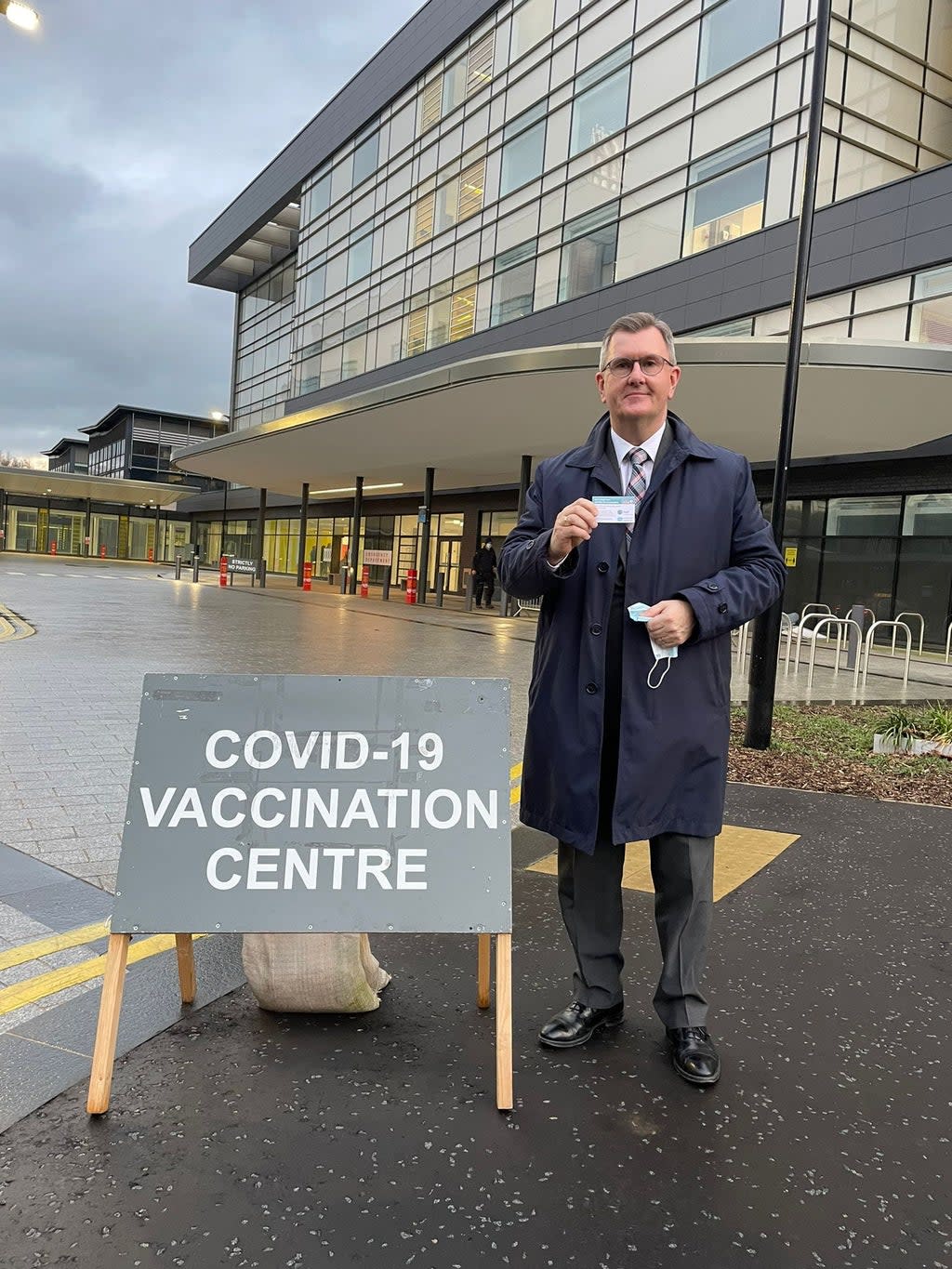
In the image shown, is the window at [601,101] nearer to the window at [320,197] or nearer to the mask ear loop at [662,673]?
the window at [320,197]

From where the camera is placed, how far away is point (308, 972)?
2660 millimetres

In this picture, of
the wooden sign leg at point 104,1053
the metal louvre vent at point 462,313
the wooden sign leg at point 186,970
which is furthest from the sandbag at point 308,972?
the metal louvre vent at point 462,313

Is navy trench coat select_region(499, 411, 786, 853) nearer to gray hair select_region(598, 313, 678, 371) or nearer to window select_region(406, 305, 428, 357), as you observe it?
gray hair select_region(598, 313, 678, 371)

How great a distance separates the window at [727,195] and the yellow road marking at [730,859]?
58.1 feet

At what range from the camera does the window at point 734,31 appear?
1844 centimetres

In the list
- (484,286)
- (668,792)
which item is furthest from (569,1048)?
(484,286)

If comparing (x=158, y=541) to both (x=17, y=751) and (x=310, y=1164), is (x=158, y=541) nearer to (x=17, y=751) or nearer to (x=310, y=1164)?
(x=17, y=751)

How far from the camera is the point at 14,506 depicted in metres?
56.5

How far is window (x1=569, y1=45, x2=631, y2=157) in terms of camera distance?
2223 centimetres

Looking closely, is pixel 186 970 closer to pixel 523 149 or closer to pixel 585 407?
pixel 585 407

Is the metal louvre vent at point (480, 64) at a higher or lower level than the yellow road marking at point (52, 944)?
higher

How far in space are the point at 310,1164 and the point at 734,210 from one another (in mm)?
21379

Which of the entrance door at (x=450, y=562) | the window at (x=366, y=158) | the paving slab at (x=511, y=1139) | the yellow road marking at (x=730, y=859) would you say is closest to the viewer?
the paving slab at (x=511, y=1139)

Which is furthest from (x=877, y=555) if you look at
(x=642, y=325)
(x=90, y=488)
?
(x=90, y=488)
